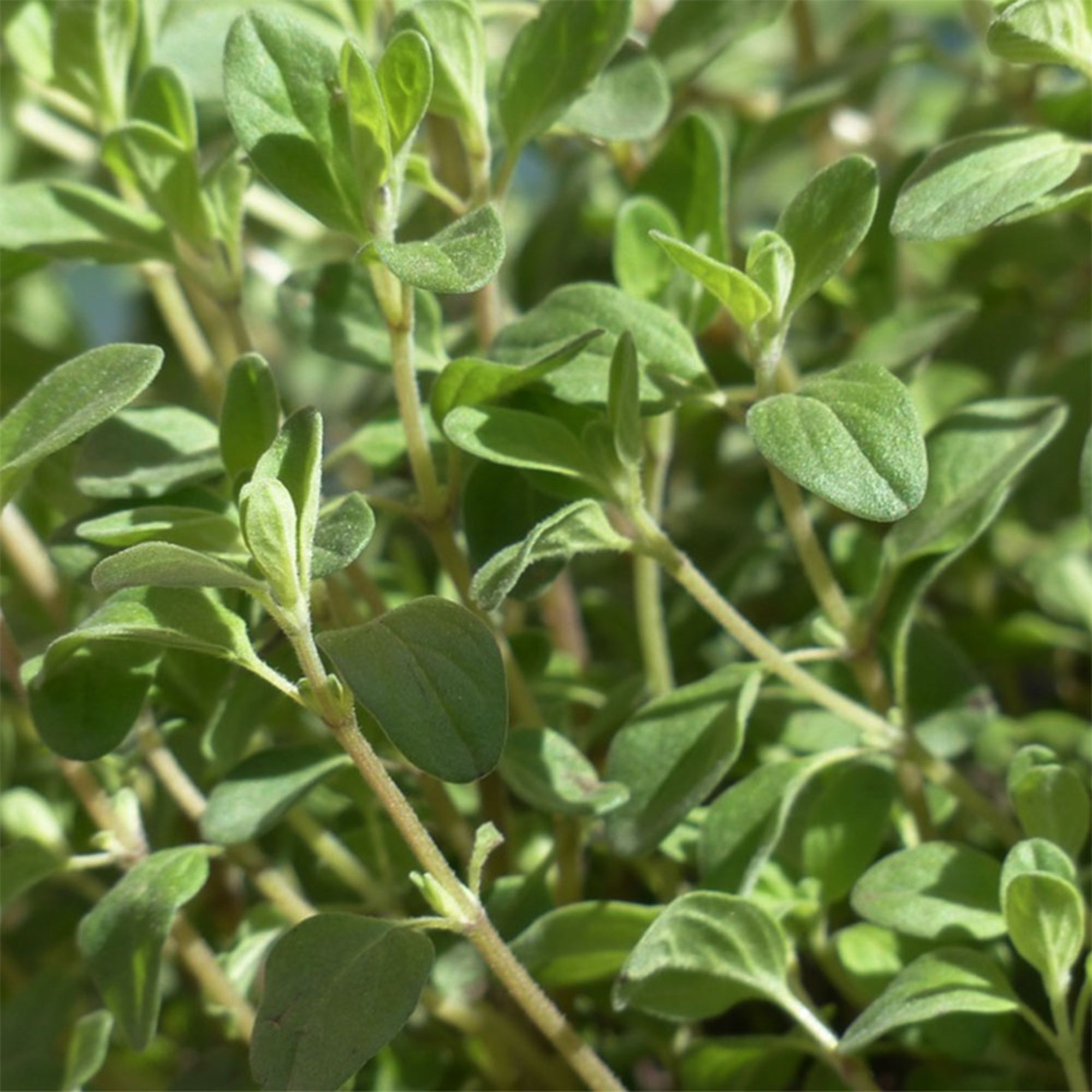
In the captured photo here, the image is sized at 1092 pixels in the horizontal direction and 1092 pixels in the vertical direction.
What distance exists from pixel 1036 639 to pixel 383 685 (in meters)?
0.50

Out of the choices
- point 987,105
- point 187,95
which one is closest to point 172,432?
point 187,95

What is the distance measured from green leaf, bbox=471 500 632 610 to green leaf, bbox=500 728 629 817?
0.08 m

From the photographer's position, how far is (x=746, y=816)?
2.23 ft

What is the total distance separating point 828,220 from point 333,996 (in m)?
0.34

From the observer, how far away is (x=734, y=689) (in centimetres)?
69

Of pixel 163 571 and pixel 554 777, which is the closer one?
pixel 163 571

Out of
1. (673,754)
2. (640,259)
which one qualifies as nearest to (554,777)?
(673,754)

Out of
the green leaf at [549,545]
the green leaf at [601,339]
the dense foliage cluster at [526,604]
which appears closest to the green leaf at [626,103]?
the dense foliage cluster at [526,604]

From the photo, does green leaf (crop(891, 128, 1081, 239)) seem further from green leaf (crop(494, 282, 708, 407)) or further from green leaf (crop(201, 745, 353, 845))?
green leaf (crop(201, 745, 353, 845))

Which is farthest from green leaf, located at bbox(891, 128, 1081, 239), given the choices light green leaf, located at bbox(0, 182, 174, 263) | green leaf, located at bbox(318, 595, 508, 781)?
light green leaf, located at bbox(0, 182, 174, 263)

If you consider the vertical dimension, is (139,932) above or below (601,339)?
below

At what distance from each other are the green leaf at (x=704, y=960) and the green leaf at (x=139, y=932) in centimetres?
17

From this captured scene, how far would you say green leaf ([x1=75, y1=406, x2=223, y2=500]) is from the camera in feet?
2.18

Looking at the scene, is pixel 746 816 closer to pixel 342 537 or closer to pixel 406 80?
pixel 342 537
